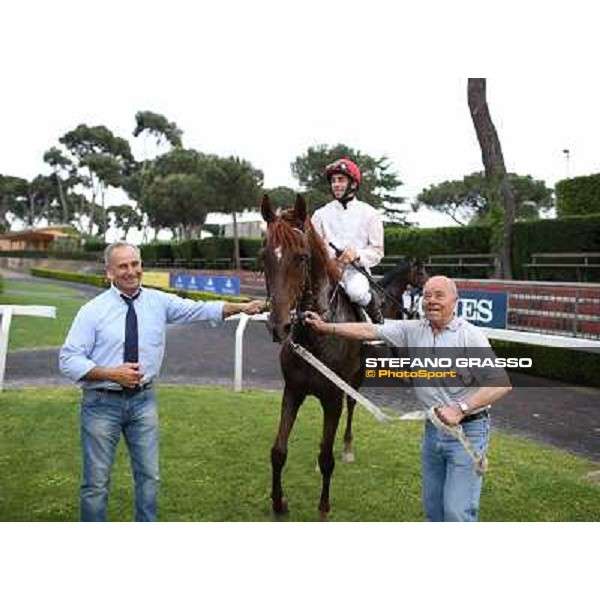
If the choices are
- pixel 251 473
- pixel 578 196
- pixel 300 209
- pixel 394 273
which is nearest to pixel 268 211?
pixel 300 209

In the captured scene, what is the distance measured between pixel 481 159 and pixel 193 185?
3.17m

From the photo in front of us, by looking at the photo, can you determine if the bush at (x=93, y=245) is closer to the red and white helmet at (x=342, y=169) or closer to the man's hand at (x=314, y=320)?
the red and white helmet at (x=342, y=169)

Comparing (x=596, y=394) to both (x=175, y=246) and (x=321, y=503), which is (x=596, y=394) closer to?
(x=321, y=503)

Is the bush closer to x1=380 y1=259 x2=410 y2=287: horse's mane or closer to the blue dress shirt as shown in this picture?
x1=380 y1=259 x2=410 y2=287: horse's mane

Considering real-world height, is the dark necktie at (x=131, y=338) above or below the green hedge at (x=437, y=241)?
below

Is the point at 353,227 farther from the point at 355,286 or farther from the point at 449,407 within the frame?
the point at 449,407

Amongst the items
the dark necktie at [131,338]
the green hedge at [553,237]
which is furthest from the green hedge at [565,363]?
the green hedge at [553,237]

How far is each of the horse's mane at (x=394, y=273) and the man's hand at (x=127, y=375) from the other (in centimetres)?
332

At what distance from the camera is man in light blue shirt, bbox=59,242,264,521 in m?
2.61

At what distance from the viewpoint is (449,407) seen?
241 centimetres

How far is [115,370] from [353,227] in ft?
6.14

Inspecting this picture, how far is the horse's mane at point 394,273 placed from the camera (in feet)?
18.3

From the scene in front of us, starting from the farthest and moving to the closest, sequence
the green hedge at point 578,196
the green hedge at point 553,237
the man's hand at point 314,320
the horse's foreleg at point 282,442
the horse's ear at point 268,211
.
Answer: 1. the green hedge at point 578,196
2. the green hedge at point 553,237
3. the horse's foreleg at point 282,442
4. the man's hand at point 314,320
5. the horse's ear at point 268,211

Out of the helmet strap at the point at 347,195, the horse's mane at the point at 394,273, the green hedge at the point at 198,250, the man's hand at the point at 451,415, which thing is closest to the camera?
the man's hand at the point at 451,415
